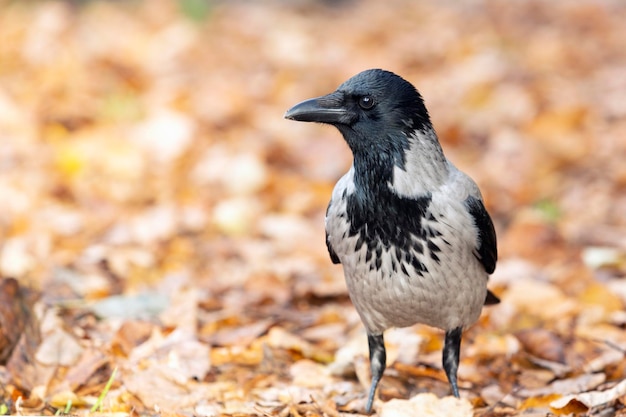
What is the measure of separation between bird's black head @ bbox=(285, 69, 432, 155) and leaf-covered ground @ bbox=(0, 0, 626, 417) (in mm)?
1106

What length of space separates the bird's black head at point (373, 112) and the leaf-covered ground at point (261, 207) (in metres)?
1.11

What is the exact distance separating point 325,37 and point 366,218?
327 inches

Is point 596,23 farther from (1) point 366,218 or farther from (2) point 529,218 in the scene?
(1) point 366,218

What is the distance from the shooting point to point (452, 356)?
13.3 ft

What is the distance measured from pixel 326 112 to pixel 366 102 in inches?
7.0

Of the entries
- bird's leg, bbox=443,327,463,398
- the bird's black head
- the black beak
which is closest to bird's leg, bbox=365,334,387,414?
bird's leg, bbox=443,327,463,398

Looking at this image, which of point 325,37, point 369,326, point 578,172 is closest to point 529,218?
point 578,172

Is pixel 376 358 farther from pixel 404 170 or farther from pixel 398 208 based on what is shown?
pixel 404 170

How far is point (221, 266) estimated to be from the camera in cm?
597

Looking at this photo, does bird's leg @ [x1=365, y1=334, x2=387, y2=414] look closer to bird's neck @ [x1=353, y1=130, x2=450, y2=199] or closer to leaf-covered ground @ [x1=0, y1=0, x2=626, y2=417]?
leaf-covered ground @ [x1=0, y1=0, x2=626, y2=417]

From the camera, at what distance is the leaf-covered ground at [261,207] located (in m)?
4.07

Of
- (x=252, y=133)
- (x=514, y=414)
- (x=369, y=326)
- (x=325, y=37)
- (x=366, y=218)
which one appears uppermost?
(x=325, y=37)

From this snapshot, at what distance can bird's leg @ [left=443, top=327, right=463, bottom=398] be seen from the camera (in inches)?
159

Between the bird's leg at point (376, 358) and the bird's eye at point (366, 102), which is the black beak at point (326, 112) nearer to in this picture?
the bird's eye at point (366, 102)
